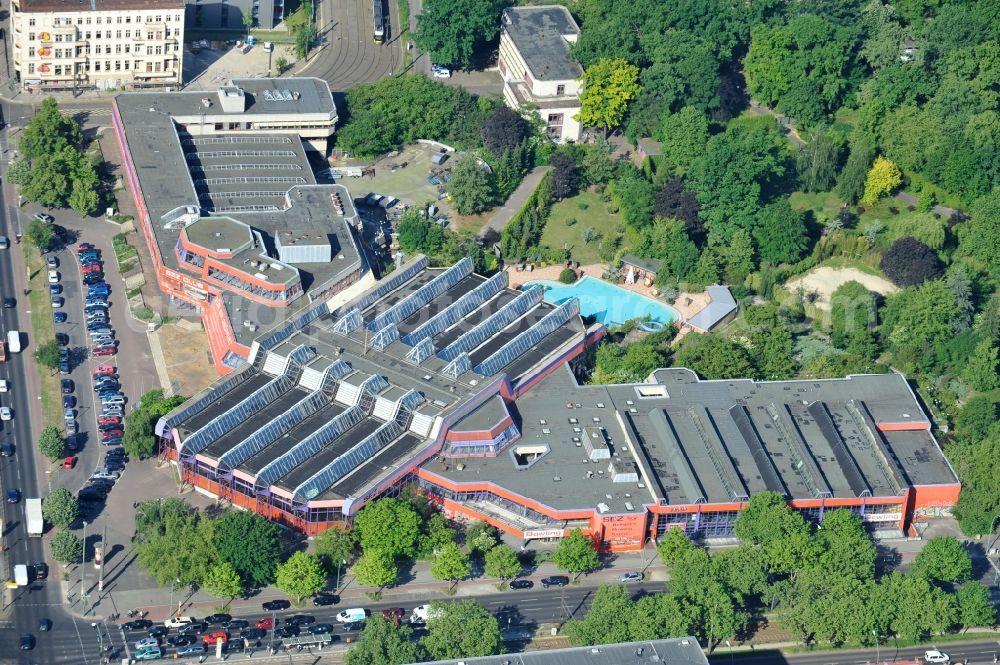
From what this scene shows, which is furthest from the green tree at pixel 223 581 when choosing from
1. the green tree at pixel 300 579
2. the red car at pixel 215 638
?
the green tree at pixel 300 579

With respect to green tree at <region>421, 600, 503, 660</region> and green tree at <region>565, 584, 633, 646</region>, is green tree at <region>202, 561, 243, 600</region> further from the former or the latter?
green tree at <region>565, 584, 633, 646</region>

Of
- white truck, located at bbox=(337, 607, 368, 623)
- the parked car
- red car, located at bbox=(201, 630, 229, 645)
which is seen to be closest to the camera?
red car, located at bbox=(201, 630, 229, 645)

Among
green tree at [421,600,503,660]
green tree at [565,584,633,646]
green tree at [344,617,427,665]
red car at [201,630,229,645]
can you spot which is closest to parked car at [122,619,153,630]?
red car at [201,630,229,645]

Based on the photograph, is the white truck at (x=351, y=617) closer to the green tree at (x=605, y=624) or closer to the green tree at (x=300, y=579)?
the green tree at (x=300, y=579)

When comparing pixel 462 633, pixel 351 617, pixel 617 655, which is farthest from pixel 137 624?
pixel 617 655

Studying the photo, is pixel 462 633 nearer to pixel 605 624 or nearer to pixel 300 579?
pixel 605 624

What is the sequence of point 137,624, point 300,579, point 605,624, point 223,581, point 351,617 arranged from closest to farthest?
1. point 605,624
2. point 137,624
3. point 223,581
4. point 351,617
5. point 300,579
